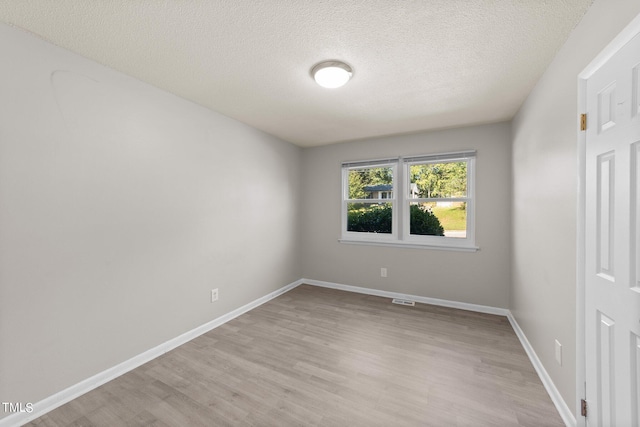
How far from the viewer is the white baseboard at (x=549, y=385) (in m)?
1.51

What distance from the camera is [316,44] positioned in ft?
5.51

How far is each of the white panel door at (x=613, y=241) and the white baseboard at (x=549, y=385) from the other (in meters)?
0.19

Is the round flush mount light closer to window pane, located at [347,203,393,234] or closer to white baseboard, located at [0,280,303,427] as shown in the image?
window pane, located at [347,203,393,234]

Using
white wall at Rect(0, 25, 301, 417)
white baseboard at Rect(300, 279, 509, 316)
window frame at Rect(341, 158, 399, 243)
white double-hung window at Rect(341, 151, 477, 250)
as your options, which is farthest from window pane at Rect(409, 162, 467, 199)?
white wall at Rect(0, 25, 301, 417)

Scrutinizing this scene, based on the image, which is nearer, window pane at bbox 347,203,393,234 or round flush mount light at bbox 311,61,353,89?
round flush mount light at bbox 311,61,353,89

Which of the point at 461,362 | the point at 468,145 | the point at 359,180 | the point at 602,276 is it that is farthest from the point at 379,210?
the point at 602,276

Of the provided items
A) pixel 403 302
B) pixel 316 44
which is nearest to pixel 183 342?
pixel 403 302

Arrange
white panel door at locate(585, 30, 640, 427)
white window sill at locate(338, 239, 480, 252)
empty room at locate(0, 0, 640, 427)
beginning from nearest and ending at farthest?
white panel door at locate(585, 30, 640, 427), empty room at locate(0, 0, 640, 427), white window sill at locate(338, 239, 480, 252)

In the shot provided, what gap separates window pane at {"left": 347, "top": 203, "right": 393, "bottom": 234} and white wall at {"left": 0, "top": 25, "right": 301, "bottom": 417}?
6.42 feet

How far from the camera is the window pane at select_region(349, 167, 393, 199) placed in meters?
3.91

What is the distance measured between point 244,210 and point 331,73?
79.4 inches

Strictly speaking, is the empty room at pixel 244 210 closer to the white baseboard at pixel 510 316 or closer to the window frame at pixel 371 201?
the white baseboard at pixel 510 316

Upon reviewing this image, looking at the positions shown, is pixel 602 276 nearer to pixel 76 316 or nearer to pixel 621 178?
pixel 621 178

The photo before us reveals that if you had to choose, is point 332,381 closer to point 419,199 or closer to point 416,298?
point 416,298
